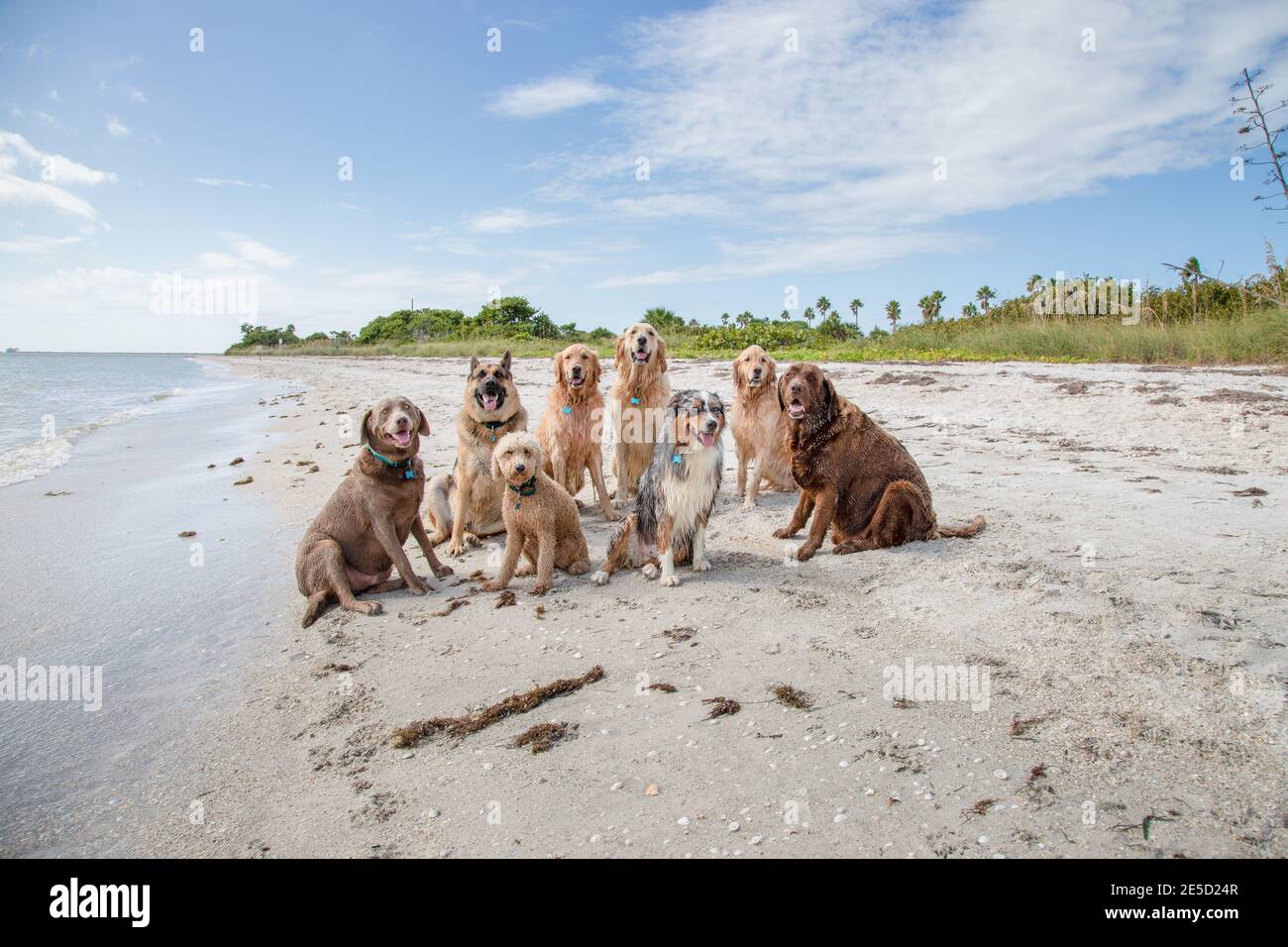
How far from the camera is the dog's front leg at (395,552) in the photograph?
→ 5746 millimetres

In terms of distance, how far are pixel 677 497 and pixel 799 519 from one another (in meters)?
1.37

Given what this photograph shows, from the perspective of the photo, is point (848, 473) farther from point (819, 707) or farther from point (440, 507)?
point (440, 507)

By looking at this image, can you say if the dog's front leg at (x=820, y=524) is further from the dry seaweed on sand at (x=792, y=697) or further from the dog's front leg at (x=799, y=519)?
the dry seaweed on sand at (x=792, y=697)

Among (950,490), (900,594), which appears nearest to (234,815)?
(900,594)

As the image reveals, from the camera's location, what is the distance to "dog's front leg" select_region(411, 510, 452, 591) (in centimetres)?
601

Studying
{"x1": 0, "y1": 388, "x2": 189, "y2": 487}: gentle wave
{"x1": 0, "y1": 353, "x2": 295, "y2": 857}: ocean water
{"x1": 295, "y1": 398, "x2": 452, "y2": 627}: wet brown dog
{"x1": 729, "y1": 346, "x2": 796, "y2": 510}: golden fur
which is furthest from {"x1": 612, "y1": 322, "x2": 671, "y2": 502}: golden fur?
Answer: {"x1": 0, "y1": 388, "x2": 189, "y2": 487}: gentle wave

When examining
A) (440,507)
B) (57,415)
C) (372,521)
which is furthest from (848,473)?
(57,415)

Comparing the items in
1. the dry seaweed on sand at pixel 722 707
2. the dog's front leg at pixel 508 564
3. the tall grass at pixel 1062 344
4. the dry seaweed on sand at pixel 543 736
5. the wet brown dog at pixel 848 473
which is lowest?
the dry seaweed on sand at pixel 543 736

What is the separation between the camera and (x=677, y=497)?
19.3ft

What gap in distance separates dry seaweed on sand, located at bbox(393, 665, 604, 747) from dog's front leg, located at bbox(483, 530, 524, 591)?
1.87 meters

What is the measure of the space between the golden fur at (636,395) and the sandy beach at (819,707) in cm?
178

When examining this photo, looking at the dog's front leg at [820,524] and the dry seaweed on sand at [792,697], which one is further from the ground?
the dog's front leg at [820,524]

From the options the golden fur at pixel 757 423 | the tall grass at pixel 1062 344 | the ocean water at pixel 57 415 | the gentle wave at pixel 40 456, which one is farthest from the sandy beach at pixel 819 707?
the ocean water at pixel 57 415
